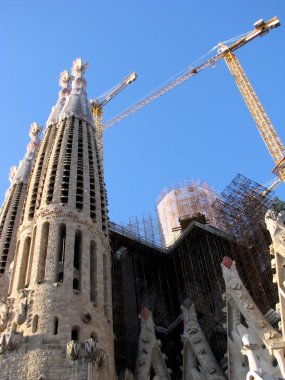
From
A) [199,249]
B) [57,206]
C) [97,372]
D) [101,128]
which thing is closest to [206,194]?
[101,128]

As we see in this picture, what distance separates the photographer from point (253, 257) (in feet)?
106

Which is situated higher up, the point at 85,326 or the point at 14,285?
the point at 14,285

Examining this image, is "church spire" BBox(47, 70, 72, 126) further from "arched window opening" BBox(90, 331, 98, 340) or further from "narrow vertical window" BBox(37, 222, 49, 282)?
"arched window opening" BBox(90, 331, 98, 340)

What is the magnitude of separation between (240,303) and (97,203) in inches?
386

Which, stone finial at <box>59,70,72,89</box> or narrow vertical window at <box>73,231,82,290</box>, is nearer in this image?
narrow vertical window at <box>73,231,82,290</box>

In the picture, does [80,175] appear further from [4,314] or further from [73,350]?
[73,350]

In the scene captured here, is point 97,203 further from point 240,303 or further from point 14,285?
point 240,303

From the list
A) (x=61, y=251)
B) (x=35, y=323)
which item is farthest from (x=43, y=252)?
(x=35, y=323)

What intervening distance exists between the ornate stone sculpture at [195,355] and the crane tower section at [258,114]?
15.9 metres

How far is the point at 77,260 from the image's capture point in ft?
90.2

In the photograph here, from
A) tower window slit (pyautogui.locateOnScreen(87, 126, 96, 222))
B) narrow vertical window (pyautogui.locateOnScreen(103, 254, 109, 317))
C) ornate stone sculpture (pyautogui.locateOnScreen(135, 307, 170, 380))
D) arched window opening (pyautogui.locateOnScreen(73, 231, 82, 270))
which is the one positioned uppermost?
tower window slit (pyautogui.locateOnScreen(87, 126, 96, 222))

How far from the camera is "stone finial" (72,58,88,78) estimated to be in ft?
155

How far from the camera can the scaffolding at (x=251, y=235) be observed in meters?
29.8

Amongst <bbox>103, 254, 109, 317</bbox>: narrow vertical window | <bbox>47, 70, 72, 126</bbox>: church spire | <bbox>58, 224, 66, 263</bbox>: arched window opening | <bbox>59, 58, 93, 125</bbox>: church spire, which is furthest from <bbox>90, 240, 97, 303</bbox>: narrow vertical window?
<bbox>47, 70, 72, 126</bbox>: church spire
